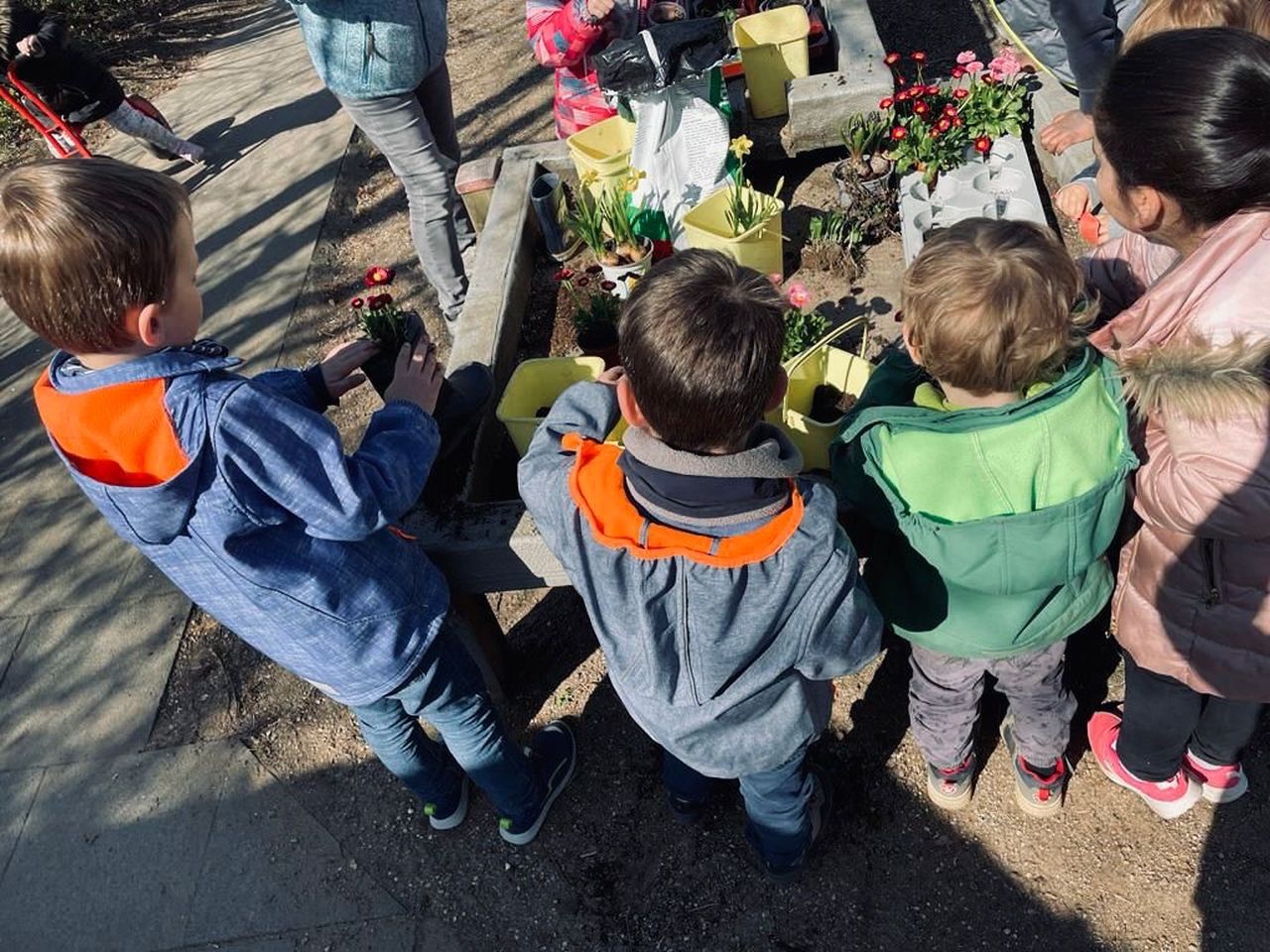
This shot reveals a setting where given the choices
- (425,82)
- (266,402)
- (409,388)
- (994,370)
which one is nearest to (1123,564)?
(994,370)

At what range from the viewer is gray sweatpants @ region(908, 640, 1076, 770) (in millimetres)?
2045

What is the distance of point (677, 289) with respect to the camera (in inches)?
55.2

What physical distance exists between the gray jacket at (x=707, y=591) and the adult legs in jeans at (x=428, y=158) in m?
1.92

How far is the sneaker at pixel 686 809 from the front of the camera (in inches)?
95.2

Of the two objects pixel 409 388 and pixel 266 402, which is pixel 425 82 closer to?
pixel 409 388

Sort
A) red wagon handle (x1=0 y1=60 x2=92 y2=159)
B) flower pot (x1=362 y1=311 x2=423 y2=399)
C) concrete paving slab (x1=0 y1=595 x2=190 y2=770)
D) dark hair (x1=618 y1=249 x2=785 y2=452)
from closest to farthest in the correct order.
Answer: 1. dark hair (x1=618 y1=249 x2=785 y2=452)
2. flower pot (x1=362 y1=311 x2=423 y2=399)
3. concrete paving slab (x1=0 y1=595 x2=190 y2=770)
4. red wagon handle (x1=0 y1=60 x2=92 y2=159)

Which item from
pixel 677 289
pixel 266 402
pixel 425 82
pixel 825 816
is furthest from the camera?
pixel 425 82

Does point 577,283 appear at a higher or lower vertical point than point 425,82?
lower

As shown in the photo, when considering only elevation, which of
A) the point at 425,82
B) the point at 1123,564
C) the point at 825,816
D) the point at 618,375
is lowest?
the point at 825,816

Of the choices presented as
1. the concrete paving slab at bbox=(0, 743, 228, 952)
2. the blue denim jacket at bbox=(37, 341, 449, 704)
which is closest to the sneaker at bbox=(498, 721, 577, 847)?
the blue denim jacket at bbox=(37, 341, 449, 704)

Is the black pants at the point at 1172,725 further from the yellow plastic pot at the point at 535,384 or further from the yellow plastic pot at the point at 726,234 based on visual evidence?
the yellow plastic pot at the point at 726,234

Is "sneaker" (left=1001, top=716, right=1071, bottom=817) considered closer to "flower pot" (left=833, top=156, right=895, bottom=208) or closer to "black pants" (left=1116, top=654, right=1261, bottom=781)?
"black pants" (left=1116, top=654, right=1261, bottom=781)

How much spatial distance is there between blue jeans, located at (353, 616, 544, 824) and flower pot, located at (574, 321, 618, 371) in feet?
3.34

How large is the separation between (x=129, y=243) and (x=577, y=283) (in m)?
1.87
